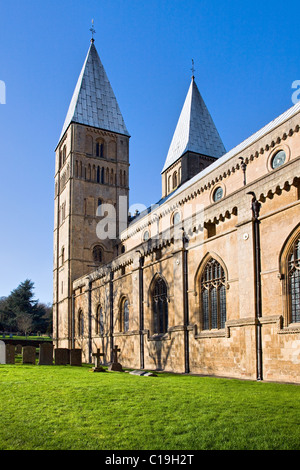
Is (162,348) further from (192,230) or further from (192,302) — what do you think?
(192,230)

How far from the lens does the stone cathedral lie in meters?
15.0

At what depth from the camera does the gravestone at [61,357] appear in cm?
2358

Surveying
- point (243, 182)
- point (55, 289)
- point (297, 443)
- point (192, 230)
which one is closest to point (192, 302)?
point (192, 230)

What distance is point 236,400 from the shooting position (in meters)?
9.87

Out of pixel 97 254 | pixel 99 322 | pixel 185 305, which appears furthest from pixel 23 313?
pixel 185 305

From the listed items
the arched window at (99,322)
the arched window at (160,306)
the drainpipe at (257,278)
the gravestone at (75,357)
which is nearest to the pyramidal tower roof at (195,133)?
the arched window at (99,322)

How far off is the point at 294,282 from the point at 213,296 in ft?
15.8

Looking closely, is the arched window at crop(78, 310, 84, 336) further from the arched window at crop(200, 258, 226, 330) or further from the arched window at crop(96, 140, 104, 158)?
the arched window at crop(200, 258, 226, 330)

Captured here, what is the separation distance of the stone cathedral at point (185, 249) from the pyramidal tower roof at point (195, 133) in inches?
5.8

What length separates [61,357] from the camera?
23.8 metres

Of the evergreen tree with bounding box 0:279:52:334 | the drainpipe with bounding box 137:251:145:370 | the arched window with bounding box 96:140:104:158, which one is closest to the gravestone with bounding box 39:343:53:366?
the drainpipe with bounding box 137:251:145:370

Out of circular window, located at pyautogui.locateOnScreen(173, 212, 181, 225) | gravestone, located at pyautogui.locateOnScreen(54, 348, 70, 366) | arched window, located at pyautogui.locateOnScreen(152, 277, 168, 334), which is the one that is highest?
circular window, located at pyautogui.locateOnScreen(173, 212, 181, 225)

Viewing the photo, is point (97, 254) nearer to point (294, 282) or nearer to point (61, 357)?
point (61, 357)

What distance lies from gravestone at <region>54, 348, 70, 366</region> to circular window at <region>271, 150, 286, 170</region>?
1453 cm
